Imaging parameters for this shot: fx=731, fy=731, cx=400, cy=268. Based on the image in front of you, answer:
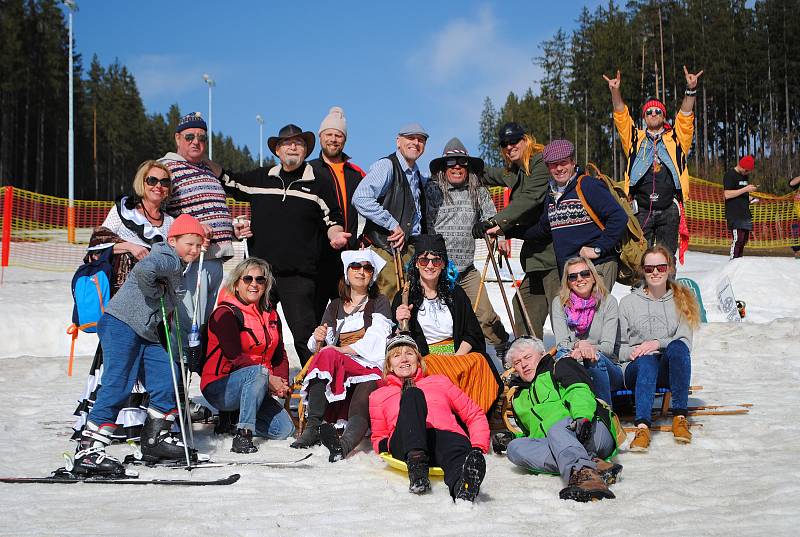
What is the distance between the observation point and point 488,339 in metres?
Result: 6.44

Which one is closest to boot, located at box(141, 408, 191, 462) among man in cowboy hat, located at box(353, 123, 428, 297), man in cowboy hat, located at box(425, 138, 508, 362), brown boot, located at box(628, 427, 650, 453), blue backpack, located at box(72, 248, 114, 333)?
blue backpack, located at box(72, 248, 114, 333)

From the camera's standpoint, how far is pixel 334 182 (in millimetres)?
6562

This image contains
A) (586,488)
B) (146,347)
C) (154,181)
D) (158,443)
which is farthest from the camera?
(154,181)

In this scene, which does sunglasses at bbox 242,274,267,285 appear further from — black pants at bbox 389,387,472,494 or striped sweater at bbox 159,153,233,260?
black pants at bbox 389,387,472,494

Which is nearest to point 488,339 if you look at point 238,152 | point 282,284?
point 282,284

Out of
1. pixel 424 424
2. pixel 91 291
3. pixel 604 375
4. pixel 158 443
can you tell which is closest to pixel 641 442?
pixel 604 375

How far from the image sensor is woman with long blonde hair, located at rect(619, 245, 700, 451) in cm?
501

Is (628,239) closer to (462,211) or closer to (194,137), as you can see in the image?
(462,211)

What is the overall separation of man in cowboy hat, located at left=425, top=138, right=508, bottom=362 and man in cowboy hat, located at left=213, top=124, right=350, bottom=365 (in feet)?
2.74

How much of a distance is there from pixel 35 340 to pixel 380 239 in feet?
23.4

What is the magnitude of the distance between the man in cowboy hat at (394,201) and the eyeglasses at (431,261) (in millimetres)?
550

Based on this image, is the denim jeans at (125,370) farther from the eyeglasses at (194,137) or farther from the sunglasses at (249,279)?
the eyeglasses at (194,137)

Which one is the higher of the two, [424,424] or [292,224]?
[292,224]

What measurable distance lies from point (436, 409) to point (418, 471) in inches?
22.3
